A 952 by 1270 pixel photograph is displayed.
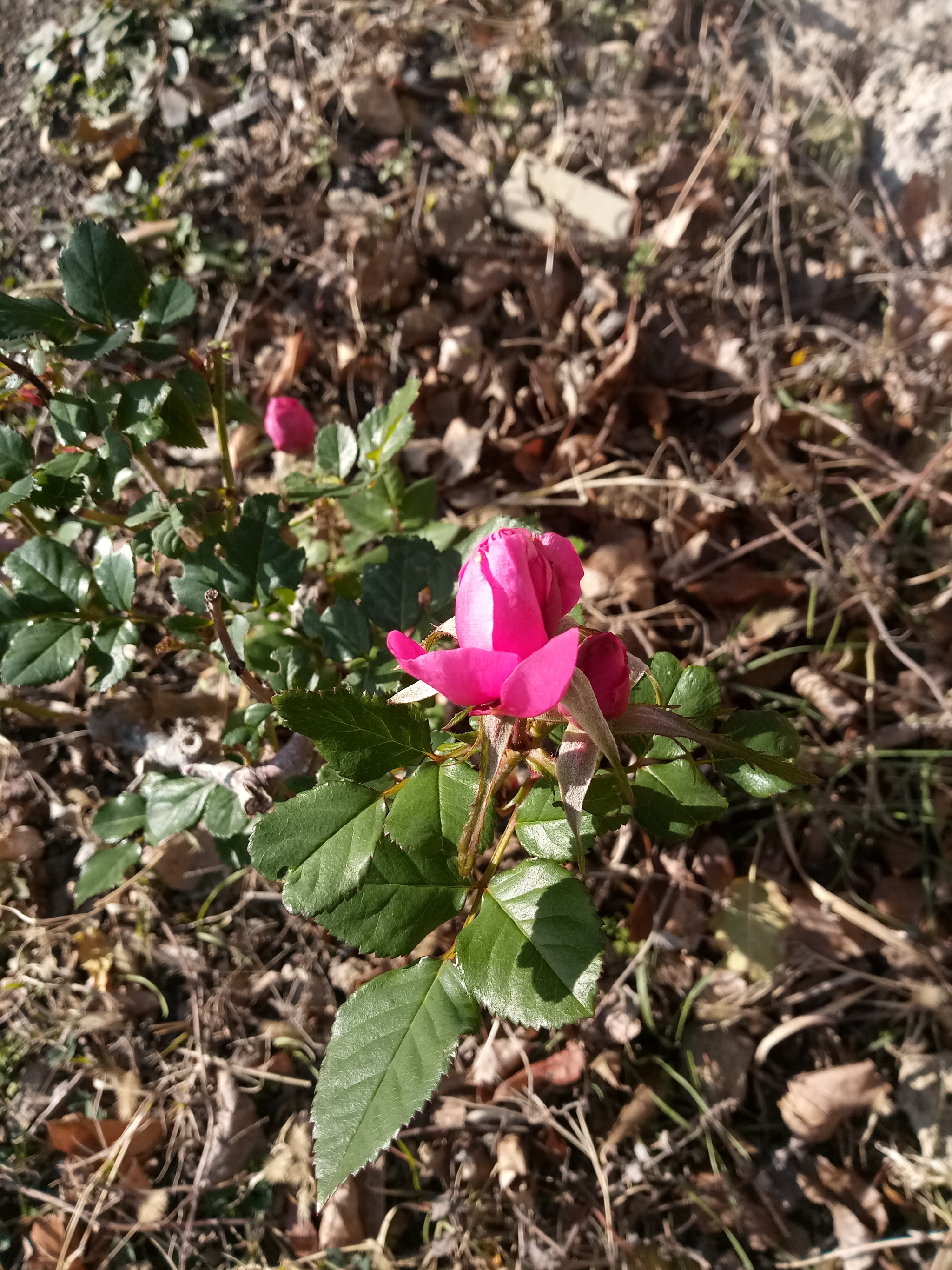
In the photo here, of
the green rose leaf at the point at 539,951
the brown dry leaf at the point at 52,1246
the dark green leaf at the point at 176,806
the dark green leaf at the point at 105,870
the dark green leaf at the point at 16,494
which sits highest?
the dark green leaf at the point at 16,494

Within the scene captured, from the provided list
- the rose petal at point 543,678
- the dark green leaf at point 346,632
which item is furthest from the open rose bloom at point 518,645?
the dark green leaf at point 346,632

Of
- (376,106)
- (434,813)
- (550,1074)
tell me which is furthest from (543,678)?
(376,106)

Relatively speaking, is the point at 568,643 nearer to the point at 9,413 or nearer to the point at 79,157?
the point at 9,413

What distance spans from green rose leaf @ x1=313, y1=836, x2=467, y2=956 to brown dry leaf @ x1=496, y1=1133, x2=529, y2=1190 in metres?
1.10

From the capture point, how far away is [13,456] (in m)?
1.27

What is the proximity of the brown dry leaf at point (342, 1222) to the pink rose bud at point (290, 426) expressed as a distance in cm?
159

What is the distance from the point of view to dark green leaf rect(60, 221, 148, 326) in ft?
4.21

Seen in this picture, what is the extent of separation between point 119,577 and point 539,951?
91 centimetres

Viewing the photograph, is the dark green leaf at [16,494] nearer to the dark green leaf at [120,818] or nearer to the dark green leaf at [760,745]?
the dark green leaf at [120,818]

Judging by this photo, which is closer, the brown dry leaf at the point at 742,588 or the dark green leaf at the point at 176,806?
the dark green leaf at the point at 176,806

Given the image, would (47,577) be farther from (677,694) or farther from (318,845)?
(677,694)

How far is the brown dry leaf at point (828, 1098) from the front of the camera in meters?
1.79

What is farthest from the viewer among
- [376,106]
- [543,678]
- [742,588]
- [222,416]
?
[376,106]

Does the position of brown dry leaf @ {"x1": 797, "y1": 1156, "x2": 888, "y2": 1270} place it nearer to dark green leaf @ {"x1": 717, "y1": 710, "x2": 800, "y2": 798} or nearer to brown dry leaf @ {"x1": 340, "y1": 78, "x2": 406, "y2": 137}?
dark green leaf @ {"x1": 717, "y1": 710, "x2": 800, "y2": 798}
